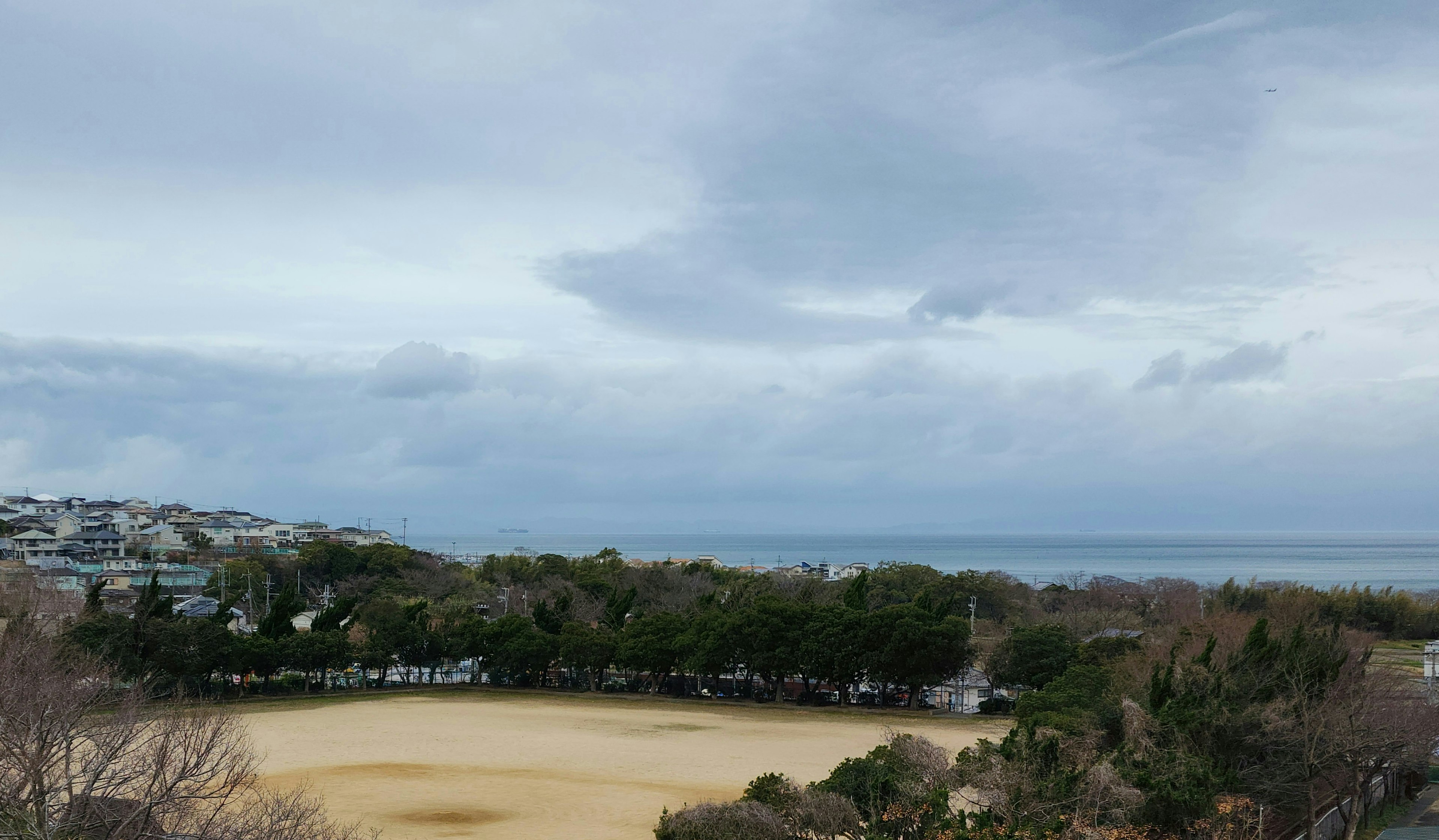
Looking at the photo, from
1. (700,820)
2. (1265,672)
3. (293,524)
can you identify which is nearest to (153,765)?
(700,820)

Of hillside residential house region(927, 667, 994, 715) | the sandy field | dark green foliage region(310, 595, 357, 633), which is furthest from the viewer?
dark green foliage region(310, 595, 357, 633)

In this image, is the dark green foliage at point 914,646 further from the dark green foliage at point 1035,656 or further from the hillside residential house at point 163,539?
the hillside residential house at point 163,539

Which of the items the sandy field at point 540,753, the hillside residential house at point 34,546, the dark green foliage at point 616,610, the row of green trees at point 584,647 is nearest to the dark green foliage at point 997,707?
the row of green trees at point 584,647

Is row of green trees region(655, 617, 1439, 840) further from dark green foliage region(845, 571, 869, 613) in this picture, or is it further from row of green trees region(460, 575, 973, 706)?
dark green foliage region(845, 571, 869, 613)

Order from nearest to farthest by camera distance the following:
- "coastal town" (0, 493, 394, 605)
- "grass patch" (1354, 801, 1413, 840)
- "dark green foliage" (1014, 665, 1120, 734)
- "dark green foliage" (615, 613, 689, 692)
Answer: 1. "dark green foliage" (1014, 665, 1120, 734)
2. "grass patch" (1354, 801, 1413, 840)
3. "dark green foliage" (615, 613, 689, 692)
4. "coastal town" (0, 493, 394, 605)

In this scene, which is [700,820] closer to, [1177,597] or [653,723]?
[653,723]

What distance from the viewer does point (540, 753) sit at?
1131 inches

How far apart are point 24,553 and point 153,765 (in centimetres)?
8940

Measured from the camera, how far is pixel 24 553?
8194 centimetres

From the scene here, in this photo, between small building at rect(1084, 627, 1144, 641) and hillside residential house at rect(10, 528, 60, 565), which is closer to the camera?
small building at rect(1084, 627, 1144, 641)

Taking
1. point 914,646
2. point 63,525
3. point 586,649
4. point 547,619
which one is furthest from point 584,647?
point 63,525

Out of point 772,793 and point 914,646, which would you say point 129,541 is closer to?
point 914,646

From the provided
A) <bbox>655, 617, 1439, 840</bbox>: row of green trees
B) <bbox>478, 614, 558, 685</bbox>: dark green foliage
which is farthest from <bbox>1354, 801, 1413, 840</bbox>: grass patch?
<bbox>478, 614, 558, 685</bbox>: dark green foliage

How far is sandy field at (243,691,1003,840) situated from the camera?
2134 cm
